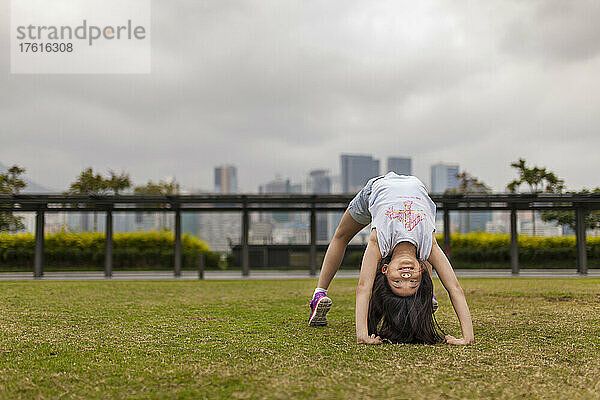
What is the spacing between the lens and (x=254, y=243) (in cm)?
2072

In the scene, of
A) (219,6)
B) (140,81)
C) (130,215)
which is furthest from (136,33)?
(140,81)

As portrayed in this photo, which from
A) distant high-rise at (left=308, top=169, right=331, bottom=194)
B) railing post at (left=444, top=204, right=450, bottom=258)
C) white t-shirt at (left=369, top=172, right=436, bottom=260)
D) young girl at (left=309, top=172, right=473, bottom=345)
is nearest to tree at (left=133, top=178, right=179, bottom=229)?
railing post at (left=444, top=204, right=450, bottom=258)

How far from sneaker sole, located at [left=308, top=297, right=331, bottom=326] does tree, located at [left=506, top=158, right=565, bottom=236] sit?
2793cm

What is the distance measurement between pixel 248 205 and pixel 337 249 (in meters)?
14.3

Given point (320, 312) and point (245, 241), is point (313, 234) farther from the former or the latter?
point (320, 312)

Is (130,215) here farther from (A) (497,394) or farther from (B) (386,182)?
(A) (497,394)

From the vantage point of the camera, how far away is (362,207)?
5.36 m

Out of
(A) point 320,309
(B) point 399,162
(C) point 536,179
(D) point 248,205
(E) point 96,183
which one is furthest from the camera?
(B) point 399,162

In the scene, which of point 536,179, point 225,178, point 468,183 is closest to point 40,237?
point 536,179

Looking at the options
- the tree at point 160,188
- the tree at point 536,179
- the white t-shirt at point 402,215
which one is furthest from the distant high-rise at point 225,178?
the white t-shirt at point 402,215

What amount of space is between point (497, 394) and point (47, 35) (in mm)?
15284

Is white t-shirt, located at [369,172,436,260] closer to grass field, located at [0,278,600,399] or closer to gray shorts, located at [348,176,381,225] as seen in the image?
gray shorts, located at [348,176,381,225]

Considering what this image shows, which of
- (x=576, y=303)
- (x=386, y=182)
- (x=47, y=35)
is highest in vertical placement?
(x=47, y=35)

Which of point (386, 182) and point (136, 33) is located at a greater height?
point (136, 33)
